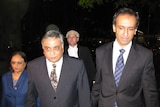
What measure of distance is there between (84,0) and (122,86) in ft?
33.1

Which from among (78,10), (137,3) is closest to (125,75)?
(137,3)

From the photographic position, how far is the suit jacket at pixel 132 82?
3693mm

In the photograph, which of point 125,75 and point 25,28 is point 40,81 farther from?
point 25,28

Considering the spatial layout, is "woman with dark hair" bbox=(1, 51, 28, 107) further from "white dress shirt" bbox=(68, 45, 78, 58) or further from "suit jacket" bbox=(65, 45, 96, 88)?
"suit jacket" bbox=(65, 45, 96, 88)

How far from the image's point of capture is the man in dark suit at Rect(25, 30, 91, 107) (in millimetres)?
3557

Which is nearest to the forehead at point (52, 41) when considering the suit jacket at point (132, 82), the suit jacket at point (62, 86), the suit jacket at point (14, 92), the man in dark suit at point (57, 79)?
the man in dark suit at point (57, 79)

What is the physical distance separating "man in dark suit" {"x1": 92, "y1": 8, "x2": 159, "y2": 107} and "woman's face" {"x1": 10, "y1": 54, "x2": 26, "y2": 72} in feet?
4.77

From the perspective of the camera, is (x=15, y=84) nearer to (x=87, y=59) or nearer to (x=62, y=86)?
(x=62, y=86)

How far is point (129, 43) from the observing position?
12.5ft

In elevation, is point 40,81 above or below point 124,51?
below

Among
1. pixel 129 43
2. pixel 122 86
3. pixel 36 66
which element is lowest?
pixel 122 86

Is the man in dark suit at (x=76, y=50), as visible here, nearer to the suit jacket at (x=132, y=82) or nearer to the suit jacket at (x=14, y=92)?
the suit jacket at (x=14, y=92)

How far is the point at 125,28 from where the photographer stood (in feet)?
11.7

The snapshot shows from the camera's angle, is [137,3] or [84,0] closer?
[84,0]
